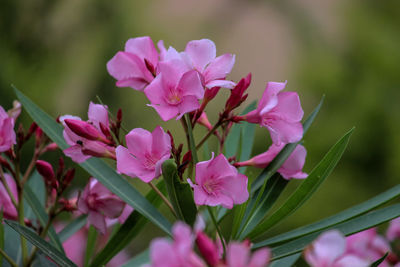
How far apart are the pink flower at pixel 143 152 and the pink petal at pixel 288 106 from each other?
0.55ft

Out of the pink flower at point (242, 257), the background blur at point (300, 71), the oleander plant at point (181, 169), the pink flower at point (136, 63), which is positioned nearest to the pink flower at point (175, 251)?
the pink flower at point (242, 257)

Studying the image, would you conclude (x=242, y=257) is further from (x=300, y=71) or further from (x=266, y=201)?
(x=300, y=71)

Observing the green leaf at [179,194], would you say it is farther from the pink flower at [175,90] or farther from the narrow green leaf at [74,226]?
the narrow green leaf at [74,226]

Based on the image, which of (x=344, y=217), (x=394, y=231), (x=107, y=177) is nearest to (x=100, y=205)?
(x=107, y=177)

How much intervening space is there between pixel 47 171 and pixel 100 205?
10 cm

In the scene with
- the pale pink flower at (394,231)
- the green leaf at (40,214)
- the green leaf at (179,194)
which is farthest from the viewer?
the pale pink flower at (394,231)

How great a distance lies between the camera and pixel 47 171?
33.2 inches

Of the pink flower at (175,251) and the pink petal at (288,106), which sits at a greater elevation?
the pink flower at (175,251)

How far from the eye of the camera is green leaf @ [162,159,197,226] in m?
0.64

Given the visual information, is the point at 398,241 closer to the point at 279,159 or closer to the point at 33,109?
the point at 279,159

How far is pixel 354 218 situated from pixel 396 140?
3.72 metres

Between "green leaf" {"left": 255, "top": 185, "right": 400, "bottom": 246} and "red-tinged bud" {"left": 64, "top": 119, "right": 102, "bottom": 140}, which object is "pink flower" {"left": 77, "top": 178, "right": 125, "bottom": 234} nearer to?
"red-tinged bud" {"left": 64, "top": 119, "right": 102, "bottom": 140}

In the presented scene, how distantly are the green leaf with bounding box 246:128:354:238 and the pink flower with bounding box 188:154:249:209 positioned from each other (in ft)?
0.27

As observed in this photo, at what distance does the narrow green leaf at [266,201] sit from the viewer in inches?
31.8
